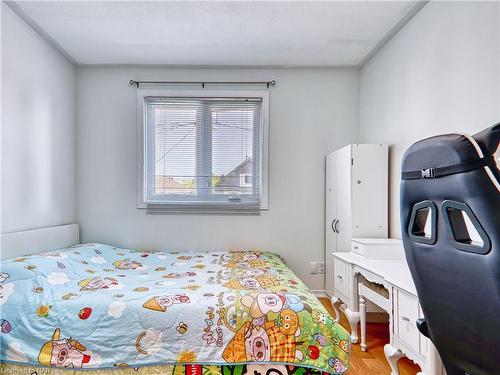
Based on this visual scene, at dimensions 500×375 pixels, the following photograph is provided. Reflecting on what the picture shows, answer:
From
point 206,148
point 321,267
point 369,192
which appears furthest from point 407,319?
point 206,148

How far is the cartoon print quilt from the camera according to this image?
1.59 metres

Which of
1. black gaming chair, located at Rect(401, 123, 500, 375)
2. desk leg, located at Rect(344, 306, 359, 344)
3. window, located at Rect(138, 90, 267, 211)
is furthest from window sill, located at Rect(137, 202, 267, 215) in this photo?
black gaming chair, located at Rect(401, 123, 500, 375)

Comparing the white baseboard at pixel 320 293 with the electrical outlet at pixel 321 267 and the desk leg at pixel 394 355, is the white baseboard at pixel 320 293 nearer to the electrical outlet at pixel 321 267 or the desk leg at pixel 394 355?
the electrical outlet at pixel 321 267

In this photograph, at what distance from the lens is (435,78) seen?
210cm

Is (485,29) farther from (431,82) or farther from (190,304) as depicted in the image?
(190,304)

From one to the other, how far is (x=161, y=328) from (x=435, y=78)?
241 cm

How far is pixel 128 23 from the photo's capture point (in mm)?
2459

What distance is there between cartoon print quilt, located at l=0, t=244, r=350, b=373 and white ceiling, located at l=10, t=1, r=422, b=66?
1.97 m

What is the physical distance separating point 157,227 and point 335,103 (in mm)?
2436

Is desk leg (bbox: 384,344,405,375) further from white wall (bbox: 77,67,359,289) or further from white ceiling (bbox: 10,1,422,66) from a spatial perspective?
white ceiling (bbox: 10,1,422,66)

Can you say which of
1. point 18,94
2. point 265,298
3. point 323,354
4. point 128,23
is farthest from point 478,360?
point 18,94

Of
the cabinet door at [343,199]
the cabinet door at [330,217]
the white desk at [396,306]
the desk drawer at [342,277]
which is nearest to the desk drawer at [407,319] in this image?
the white desk at [396,306]

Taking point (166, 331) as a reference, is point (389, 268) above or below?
above

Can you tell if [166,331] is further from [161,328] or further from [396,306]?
[396,306]
